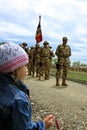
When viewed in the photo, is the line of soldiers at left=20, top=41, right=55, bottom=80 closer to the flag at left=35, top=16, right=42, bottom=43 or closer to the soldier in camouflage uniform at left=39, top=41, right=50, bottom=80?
the soldier in camouflage uniform at left=39, top=41, right=50, bottom=80

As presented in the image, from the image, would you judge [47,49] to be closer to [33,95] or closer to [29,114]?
[33,95]

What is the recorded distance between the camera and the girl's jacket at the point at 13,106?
347 centimetres

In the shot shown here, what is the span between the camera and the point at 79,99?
1451 centimetres

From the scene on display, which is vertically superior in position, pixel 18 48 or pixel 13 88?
pixel 18 48

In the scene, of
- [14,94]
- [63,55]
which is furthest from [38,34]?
[14,94]

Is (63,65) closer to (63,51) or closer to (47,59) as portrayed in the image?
(63,51)

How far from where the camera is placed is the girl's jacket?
347cm

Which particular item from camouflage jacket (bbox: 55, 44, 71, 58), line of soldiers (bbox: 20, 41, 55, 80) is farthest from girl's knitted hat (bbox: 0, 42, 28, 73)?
line of soldiers (bbox: 20, 41, 55, 80)

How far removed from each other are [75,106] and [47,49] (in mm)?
12757

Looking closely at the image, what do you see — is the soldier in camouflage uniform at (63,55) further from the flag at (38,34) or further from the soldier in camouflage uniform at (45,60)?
the flag at (38,34)

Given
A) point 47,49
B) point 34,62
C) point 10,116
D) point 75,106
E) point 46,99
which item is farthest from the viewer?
point 34,62

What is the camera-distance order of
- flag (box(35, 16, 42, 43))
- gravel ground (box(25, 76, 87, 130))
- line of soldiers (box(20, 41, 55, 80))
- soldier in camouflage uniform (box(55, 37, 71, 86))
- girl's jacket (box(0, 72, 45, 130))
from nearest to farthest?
girl's jacket (box(0, 72, 45, 130)) < gravel ground (box(25, 76, 87, 130)) < soldier in camouflage uniform (box(55, 37, 71, 86)) < line of soldiers (box(20, 41, 55, 80)) < flag (box(35, 16, 42, 43))

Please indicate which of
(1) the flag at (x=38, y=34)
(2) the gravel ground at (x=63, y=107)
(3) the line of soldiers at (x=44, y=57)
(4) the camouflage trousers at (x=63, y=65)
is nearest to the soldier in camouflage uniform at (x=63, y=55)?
(4) the camouflage trousers at (x=63, y=65)

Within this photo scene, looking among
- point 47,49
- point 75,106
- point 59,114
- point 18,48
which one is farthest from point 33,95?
point 18,48
